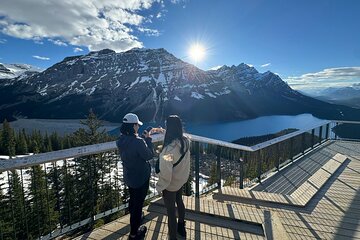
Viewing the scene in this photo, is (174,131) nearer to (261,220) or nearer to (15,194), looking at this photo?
(261,220)

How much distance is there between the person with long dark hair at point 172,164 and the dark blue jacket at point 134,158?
21 centimetres

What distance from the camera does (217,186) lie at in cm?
597

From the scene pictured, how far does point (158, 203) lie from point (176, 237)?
1.19 meters

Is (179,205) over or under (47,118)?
over

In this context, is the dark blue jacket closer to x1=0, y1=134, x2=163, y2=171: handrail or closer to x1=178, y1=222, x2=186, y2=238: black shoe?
x1=0, y1=134, x2=163, y2=171: handrail

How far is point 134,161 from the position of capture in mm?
3076

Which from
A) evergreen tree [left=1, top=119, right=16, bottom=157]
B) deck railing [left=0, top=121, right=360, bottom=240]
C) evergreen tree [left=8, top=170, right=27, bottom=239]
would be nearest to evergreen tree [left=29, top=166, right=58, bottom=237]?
deck railing [left=0, top=121, right=360, bottom=240]

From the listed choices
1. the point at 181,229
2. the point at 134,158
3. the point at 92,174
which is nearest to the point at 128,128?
the point at 134,158

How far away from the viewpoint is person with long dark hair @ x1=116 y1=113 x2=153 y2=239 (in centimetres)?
302

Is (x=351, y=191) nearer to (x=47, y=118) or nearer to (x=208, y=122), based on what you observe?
(x=208, y=122)

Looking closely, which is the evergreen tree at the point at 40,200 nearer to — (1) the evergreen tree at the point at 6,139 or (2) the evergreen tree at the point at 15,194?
(2) the evergreen tree at the point at 15,194

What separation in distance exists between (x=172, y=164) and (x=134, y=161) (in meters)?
0.45

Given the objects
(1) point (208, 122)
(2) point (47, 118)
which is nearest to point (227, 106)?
(1) point (208, 122)

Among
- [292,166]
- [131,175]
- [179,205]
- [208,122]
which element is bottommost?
[208,122]
